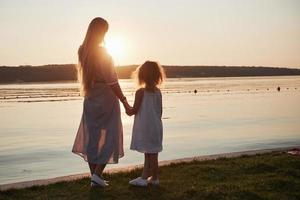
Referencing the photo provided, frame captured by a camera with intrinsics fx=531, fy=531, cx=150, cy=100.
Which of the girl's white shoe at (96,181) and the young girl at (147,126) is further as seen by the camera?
the young girl at (147,126)

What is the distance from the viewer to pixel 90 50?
7703 mm

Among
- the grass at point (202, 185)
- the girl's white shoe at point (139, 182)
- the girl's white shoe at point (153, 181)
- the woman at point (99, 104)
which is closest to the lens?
the grass at point (202, 185)

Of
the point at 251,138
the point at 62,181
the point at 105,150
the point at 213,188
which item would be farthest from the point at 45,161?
the point at 251,138

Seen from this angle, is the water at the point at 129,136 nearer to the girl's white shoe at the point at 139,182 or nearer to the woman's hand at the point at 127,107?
the girl's white shoe at the point at 139,182

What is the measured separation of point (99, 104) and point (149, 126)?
2.84 ft

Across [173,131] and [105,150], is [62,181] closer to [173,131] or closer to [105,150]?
[105,150]

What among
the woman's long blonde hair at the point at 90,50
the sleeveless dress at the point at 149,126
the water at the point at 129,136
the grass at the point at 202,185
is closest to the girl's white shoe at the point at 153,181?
the grass at the point at 202,185

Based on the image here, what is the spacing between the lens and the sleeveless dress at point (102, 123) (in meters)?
7.79

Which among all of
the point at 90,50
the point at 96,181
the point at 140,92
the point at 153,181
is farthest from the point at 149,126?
the point at 90,50

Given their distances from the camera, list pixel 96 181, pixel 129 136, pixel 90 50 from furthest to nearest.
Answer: pixel 129 136
pixel 96 181
pixel 90 50

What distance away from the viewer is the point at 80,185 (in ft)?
26.7

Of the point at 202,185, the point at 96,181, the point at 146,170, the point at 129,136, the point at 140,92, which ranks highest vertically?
the point at 140,92

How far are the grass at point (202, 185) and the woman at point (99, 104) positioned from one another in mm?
494

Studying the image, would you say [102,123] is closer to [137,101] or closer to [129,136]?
[137,101]
